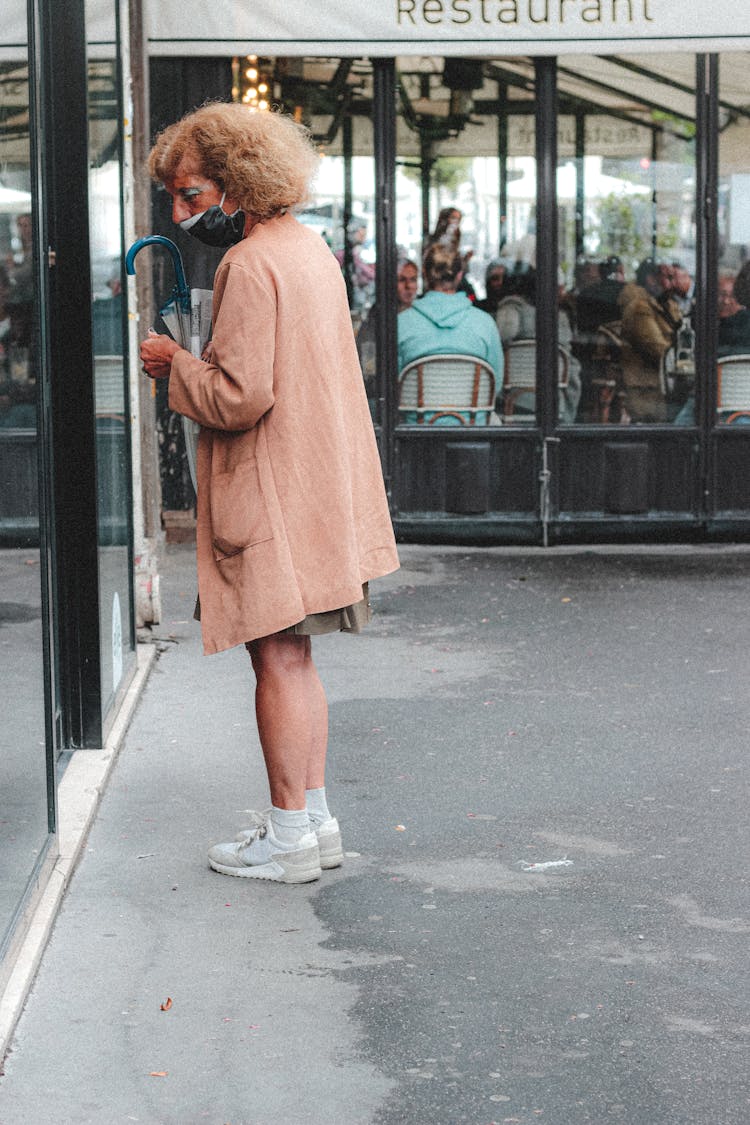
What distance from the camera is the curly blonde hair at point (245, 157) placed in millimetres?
4242

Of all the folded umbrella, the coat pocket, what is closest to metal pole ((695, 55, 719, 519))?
the folded umbrella

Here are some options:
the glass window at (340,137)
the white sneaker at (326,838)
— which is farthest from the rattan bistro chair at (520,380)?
the white sneaker at (326,838)

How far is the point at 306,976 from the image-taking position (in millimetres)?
3844

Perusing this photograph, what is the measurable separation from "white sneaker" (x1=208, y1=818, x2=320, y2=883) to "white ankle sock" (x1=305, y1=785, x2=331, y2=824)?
85mm

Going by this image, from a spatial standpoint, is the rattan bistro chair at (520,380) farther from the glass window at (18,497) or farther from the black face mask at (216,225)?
the glass window at (18,497)

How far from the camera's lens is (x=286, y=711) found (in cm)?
442

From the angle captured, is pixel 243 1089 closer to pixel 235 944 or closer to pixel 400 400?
pixel 235 944

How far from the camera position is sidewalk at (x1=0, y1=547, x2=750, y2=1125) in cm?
331

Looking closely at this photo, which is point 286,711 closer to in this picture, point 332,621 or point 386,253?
point 332,621

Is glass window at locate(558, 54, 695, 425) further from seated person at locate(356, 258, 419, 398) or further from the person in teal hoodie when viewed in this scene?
seated person at locate(356, 258, 419, 398)

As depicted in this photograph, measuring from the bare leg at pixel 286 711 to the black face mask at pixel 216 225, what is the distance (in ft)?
3.28

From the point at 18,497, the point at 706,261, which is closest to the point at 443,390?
the point at 706,261

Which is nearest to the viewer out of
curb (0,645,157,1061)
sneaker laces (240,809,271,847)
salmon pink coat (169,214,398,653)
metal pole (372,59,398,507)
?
curb (0,645,157,1061)

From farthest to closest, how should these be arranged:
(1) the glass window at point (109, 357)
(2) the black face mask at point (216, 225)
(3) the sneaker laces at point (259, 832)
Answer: (1) the glass window at point (109, 357) < (3) the sneaker laces at point (259, 832) < (2) the black face mask at point (216, 225)
